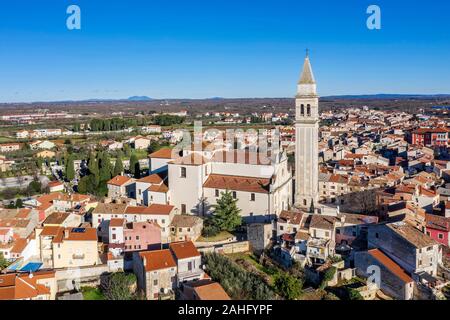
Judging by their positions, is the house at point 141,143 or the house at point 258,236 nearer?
the house at point 258,236

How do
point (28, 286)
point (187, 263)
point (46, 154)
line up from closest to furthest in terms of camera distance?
point (28, 286) → point (187, 263) → point (46, 154)

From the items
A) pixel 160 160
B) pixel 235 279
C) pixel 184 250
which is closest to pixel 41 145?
Result: pixel 160 160

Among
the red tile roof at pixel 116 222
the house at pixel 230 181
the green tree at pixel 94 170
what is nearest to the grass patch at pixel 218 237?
the house at pixel 230 181

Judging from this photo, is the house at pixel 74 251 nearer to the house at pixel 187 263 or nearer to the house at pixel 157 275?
the house at pixel 157 275

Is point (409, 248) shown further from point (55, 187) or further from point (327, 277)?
point (55, 187)

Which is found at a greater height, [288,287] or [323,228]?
[323,228]
